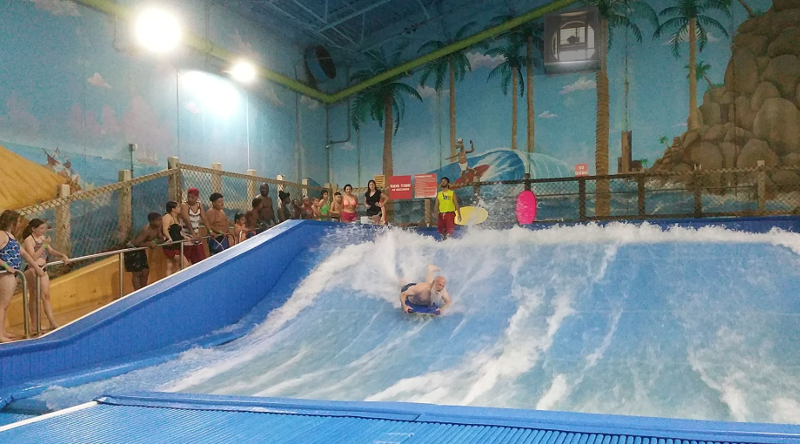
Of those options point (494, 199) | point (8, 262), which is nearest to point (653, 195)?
point (494, 199)

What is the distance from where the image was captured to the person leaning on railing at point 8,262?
4656mm

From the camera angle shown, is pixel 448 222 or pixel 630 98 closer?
pixel 448 222

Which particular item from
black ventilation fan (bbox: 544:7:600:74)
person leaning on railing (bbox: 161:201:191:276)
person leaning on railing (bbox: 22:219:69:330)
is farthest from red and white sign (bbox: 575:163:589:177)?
person leaning on railing (bbox: 22:219:69:330)

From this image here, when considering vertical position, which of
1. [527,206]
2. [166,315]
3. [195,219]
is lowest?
[166,315]

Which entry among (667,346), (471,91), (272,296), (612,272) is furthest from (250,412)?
(471,91)

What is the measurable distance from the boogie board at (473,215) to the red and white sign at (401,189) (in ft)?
7.51

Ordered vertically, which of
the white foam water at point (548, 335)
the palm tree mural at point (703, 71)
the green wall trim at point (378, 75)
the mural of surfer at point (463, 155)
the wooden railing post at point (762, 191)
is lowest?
the white foam water at point (548, 335)

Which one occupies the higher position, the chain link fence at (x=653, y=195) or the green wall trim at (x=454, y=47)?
the green wall trim at (x=454, y=47)

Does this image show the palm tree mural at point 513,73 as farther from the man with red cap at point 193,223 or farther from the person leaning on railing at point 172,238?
the person leaning on railing at point 172,238

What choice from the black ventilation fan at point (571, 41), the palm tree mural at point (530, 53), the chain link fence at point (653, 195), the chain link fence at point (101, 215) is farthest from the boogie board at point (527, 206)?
the chain link fence at point (101, 215)

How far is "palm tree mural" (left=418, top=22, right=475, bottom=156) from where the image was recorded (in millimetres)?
14930

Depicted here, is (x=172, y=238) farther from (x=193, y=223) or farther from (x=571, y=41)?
(x=571, y=41)

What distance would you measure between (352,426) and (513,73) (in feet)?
42.7

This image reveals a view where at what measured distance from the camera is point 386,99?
51.8ft
